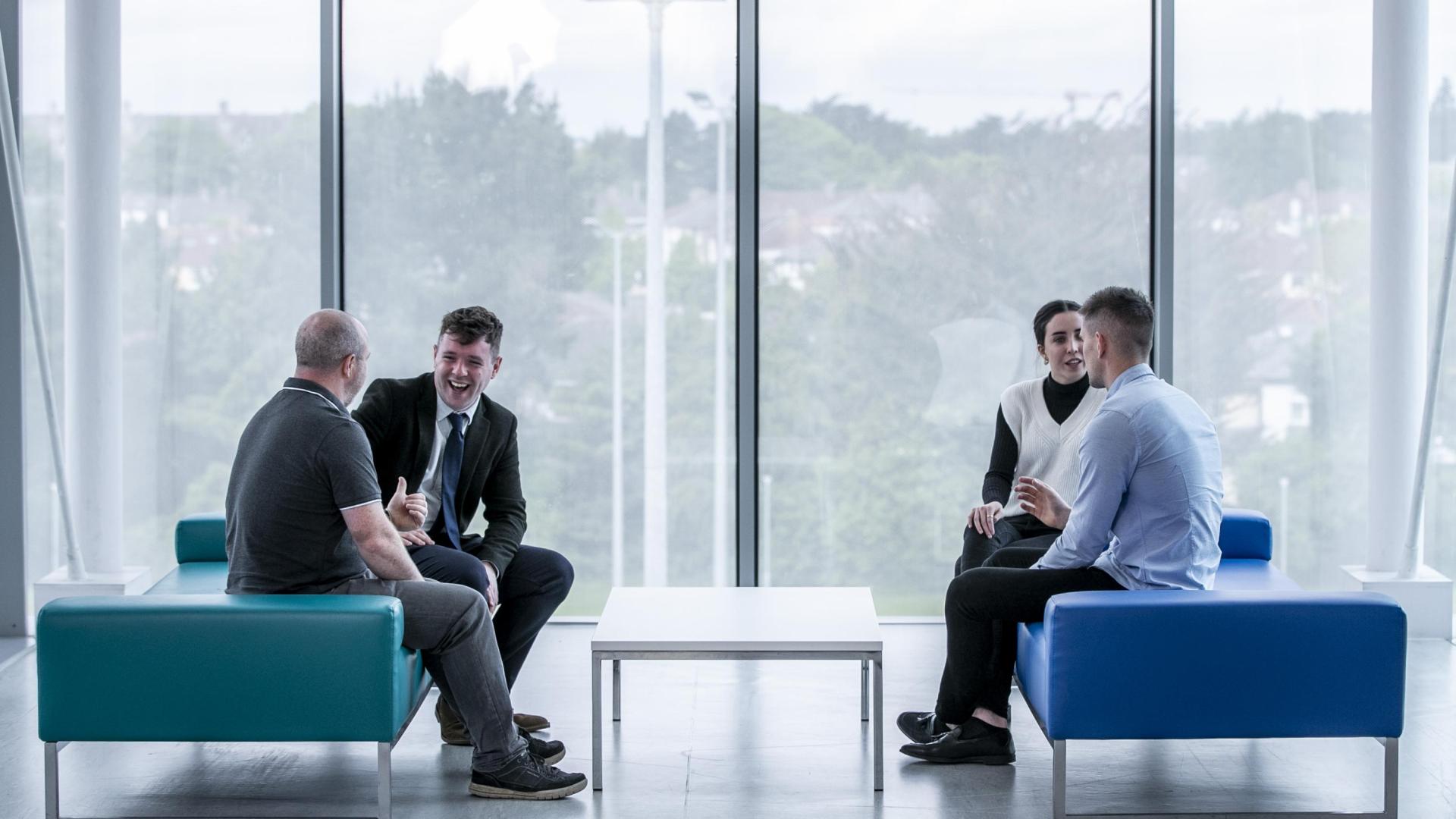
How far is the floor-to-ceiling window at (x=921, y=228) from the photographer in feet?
18.2

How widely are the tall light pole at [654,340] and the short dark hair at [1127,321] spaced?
2.38 m

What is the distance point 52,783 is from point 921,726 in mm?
2299

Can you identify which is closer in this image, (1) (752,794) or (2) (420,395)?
(1) (752,794)

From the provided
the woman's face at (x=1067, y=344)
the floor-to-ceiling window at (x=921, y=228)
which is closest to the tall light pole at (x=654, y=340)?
the floor-to-ceiling window at (x=921, y=228)

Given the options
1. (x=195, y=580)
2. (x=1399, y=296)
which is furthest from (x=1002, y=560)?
(x=195, y=580)

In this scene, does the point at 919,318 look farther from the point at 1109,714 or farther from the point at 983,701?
the point at 1109,714

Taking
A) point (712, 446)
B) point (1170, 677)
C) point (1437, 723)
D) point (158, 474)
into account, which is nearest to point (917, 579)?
point (712, 446)

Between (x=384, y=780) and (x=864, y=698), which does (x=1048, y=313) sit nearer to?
(x=864, y=698)

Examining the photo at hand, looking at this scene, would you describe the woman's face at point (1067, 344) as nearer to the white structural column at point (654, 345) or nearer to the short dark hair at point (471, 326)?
the white structural column at point (654, 345)

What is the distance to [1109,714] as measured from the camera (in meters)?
3.31

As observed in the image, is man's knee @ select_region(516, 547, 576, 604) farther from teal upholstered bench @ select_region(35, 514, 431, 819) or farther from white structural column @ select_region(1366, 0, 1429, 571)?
white structural column @ select_region(1366, 0, 1429, 571)

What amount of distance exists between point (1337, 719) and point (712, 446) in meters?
2.88

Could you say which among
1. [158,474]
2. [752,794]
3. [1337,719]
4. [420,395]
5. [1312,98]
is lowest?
[752,794]

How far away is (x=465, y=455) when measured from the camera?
4207mm
